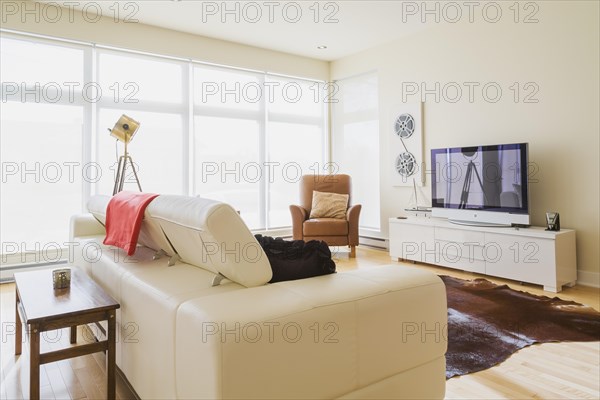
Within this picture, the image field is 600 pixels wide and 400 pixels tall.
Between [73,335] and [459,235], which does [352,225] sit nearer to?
[459,235]

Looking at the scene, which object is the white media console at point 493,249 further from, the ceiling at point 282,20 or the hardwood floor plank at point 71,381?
the hardwood floor plank at point 71,381

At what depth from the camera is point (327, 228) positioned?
5.07 meters

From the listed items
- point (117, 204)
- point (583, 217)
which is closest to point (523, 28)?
point (583, 217)

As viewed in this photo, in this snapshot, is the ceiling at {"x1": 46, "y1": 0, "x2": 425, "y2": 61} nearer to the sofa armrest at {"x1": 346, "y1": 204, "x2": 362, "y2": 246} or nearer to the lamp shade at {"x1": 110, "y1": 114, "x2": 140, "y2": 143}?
the lamp shade at {"x1": 110, "y1": 114, "x2": 140, "y2": 143}

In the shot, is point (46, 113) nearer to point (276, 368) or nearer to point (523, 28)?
point (276, 368)

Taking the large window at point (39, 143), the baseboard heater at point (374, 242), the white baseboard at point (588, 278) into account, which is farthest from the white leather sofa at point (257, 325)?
the baseboard heater at point (374, 242)

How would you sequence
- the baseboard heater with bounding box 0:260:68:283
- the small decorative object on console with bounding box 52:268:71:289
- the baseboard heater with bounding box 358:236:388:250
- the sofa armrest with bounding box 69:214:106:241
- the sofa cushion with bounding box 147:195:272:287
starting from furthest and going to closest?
the baseboard heater with bounding box 358:236:388:250
the baseboard heater with bounding box 0:260:68:283
the sofa armrest with bounding box 69:214:106:241
the small decorative object on console with bounding box 52:268:71:289
the sofa cushion with bounding box 147:195:272:287

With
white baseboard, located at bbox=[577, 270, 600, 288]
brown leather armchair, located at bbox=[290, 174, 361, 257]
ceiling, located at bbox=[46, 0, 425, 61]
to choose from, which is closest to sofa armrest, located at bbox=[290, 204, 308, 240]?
brown leather armchair, located at bbox=[290, 174, 361, 257]

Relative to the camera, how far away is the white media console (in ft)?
11.8

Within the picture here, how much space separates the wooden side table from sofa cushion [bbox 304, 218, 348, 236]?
333 centimetres

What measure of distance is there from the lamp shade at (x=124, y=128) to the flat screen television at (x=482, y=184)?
330 cm

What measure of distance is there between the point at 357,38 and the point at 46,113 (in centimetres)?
387

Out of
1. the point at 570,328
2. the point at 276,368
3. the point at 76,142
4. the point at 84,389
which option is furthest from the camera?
the point at 76,142

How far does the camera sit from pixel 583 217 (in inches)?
149
